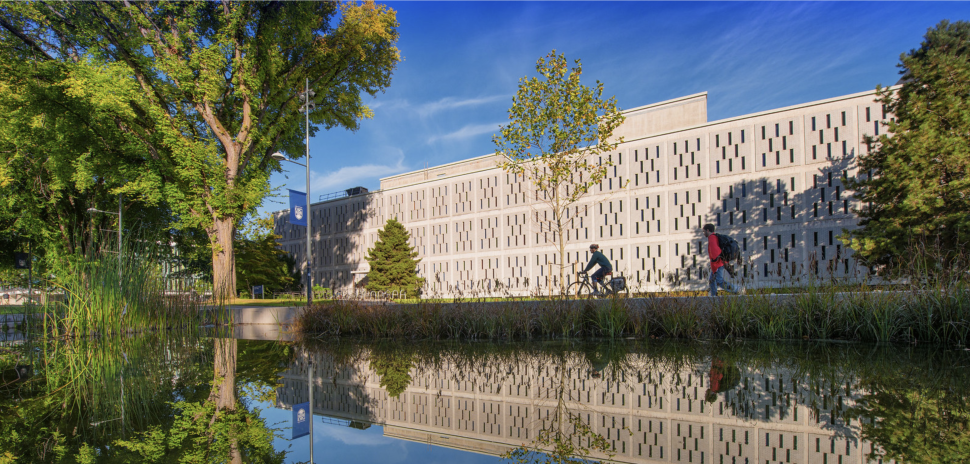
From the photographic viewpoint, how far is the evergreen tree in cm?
4469

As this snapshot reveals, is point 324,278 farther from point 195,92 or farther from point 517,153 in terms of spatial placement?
point 517,153

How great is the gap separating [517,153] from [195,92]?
1051 centimetres

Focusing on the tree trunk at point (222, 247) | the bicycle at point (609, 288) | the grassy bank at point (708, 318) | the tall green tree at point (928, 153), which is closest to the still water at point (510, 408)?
the grassy bank at point (708, 318)

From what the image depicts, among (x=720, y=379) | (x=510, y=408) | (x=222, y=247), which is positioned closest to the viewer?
(x=510, y=408)

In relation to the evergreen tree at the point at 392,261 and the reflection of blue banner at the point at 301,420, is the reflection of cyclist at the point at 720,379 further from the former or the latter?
the evergreen tree at the point at 392,261

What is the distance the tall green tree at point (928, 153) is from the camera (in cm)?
1839

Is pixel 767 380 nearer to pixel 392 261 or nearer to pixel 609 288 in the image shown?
pixel 609 288

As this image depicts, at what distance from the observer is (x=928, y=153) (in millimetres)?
18875

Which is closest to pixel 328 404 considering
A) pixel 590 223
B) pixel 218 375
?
pixel 218 375

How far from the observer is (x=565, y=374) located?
14.4 feet

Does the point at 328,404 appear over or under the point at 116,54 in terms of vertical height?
under

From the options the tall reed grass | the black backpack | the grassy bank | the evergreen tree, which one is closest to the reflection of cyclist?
the grassy bank

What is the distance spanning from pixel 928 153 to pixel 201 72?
88.1ft

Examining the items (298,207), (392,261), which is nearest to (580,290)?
(298,207)
